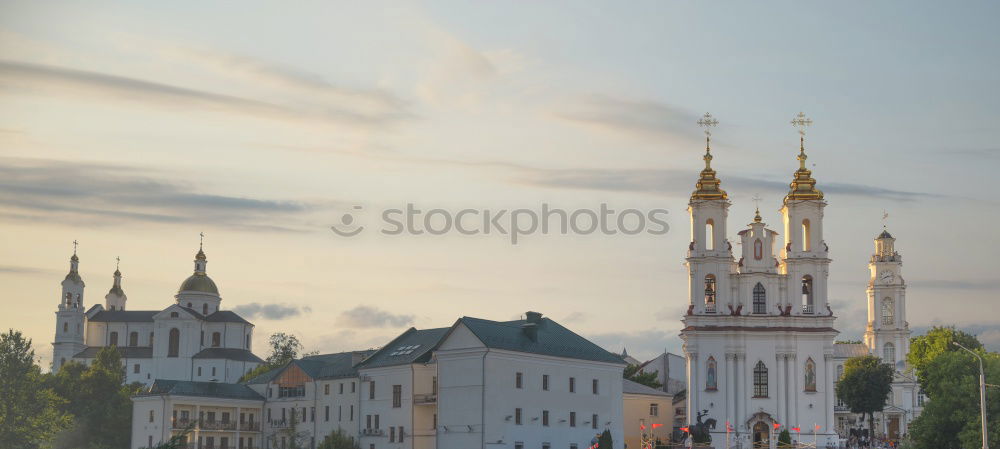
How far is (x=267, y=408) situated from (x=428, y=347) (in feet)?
58.5

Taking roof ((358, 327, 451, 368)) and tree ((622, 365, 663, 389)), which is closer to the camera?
roof ((358, 327, 451, 368))

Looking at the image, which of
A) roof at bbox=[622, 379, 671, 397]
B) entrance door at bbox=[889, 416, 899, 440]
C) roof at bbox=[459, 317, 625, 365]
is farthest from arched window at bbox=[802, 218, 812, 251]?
entrance door at bbox=[889, 416, 899, 440]

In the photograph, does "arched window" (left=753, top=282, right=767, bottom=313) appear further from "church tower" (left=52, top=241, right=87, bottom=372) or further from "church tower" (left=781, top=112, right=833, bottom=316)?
"church tower" (left=52, top=241, right=87, bottom=372)

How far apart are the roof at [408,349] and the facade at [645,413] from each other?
15.7 meters

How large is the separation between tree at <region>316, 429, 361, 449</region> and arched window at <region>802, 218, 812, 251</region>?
35.9 meters

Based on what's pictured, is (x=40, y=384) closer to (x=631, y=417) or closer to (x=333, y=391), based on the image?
(x=333, y=391)

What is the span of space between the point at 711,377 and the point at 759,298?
22.4 feet

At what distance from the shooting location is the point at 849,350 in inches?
5448

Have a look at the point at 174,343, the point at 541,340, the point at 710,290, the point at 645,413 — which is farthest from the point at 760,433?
the point at 174,343

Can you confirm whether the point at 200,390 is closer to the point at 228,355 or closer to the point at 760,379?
the point at 760,379

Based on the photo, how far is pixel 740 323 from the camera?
93562 mm

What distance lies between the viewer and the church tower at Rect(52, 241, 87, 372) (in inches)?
5984

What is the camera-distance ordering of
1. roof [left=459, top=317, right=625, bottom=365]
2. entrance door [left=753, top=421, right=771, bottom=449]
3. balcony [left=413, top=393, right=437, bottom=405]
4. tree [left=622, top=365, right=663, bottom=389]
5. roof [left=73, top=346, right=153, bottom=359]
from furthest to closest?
1. roof [left=73, top=346, right=153, bottom=359]
2. tree [left=622, top=365, right=663, bottom=389]
3. entrance door [left=753, top=421, right=771, bottom=449]
4. balcony [left=413, top=393, right=437, bottom=405]
5. roof [left=459, top=317, right=625, bottom=365]

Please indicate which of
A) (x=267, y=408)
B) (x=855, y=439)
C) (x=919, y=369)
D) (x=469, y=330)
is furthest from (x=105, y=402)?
(x=919, y=369)
